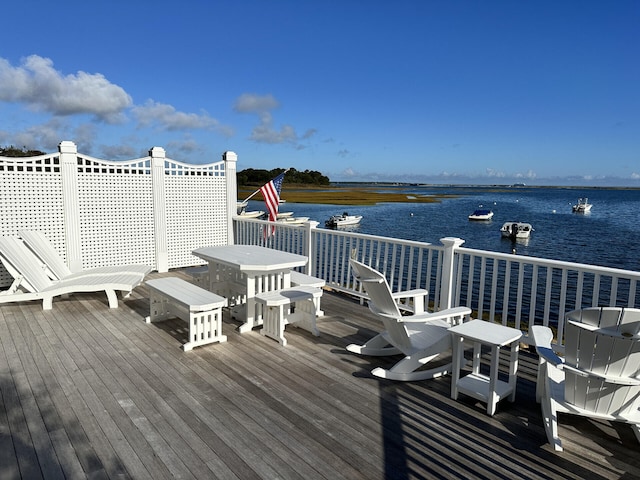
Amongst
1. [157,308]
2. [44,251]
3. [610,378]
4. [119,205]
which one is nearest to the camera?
[610,378]

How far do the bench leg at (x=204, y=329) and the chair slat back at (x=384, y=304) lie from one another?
1484mm

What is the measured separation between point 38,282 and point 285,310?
3187 millimetres

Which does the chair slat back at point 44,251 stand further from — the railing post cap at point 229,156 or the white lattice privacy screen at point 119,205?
the railing post cap at point 229,156

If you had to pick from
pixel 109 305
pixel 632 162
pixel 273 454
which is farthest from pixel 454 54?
pixel 632 162

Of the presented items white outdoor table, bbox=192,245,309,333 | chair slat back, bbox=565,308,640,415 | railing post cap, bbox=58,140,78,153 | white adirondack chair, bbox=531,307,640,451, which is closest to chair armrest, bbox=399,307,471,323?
white adirondack chair, bbox=531,307,640,451

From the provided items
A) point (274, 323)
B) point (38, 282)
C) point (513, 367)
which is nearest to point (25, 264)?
point (38, 282)

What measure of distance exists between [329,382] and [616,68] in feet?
95.7

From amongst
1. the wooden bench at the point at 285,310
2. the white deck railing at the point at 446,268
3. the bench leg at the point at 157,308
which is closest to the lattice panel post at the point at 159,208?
the white deck railing at the point at 446,268

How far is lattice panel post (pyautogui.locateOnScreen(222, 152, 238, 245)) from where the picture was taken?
296 inches

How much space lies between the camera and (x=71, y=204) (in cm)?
601

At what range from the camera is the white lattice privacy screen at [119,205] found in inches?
225

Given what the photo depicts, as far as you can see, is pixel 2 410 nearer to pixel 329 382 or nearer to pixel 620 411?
pixel 329 382

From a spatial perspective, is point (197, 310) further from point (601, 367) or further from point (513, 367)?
point (601, 367)

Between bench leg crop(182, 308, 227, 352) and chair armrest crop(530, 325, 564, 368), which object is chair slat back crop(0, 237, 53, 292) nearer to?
bench leg crop(182, 308, 227, 352)
